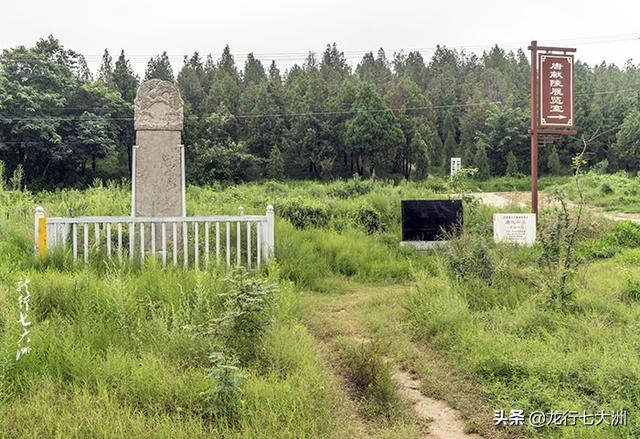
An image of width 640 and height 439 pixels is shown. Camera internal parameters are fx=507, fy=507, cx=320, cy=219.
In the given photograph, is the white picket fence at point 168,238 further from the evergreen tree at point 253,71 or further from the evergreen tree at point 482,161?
the evergreen tree at point 253,71

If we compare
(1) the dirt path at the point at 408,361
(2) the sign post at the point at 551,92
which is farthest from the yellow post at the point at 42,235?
(2) the sign post at the point at 551,92

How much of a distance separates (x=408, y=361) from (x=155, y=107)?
5.56 m

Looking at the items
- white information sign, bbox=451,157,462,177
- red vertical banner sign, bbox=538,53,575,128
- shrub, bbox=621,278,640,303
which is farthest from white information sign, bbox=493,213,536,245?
shrub, bbox=621,278,640,303

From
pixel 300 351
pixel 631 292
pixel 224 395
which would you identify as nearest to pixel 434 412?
pixel 300 351

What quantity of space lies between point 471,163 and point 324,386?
4038cm

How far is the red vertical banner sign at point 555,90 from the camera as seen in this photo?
10883 mm

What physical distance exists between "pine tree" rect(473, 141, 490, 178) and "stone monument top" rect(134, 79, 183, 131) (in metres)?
35.5

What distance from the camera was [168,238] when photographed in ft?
24.7

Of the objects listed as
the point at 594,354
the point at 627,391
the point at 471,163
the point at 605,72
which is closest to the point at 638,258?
the point at 594,354

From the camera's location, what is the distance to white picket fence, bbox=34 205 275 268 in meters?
6.35

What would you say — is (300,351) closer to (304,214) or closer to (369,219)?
(304,214)

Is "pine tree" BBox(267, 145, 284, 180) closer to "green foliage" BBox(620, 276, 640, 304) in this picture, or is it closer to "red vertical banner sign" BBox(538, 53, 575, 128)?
"red vertical banner sign" BBox(538, 53, 575, 128)

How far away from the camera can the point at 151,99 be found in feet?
25.2

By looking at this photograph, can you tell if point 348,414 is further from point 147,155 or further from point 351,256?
point 147,155
